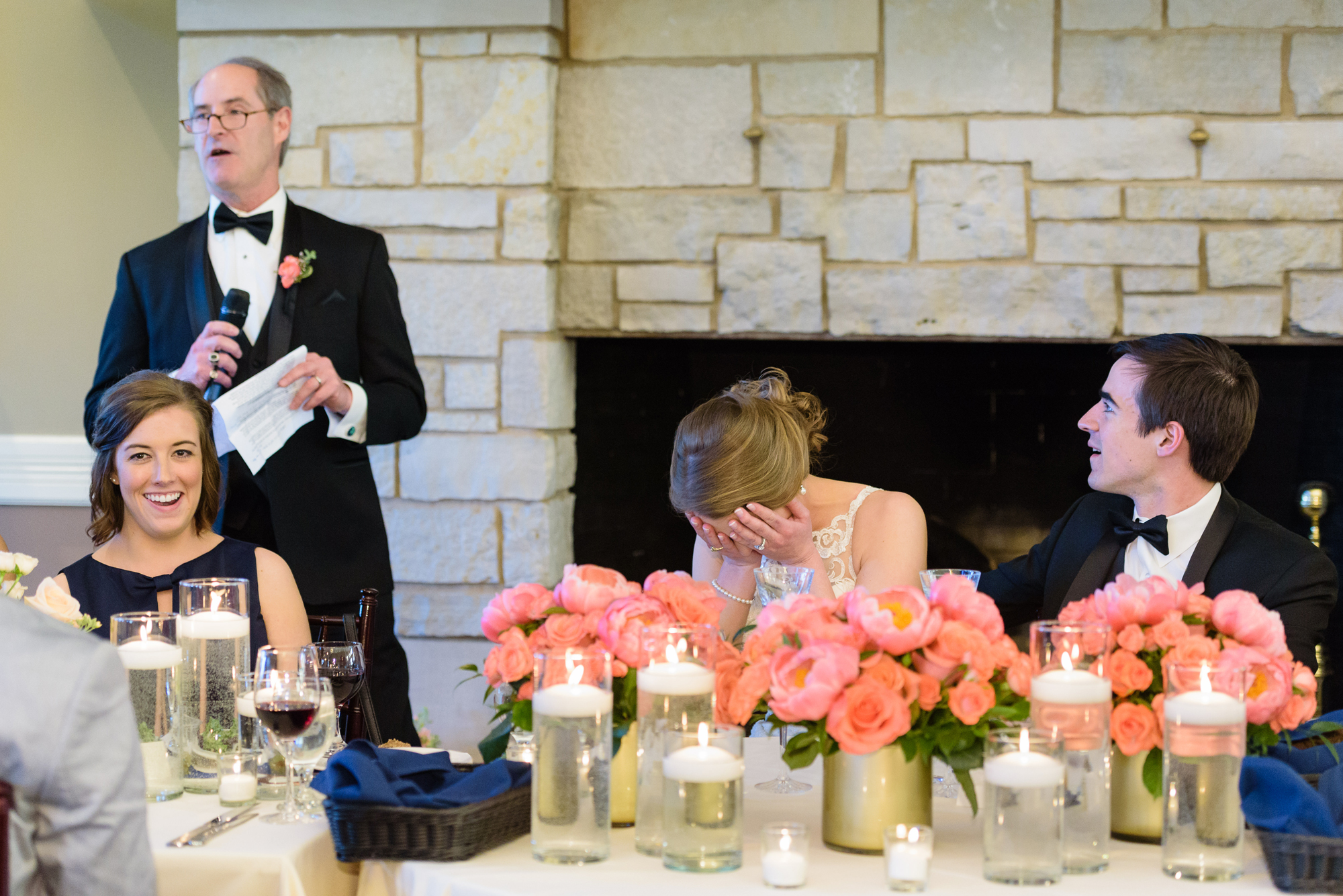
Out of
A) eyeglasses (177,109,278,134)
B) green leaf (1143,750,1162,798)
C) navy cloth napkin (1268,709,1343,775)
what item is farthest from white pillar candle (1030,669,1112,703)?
eyeglasses (177,109,278,134)

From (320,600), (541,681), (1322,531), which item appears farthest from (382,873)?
(1322,531)

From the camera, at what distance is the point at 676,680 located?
134 centimetres

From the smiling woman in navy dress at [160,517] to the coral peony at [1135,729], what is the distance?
142cm

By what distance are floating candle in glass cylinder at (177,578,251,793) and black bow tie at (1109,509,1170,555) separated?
1.42m

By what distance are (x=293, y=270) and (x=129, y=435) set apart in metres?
0.58

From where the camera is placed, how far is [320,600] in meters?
2.78

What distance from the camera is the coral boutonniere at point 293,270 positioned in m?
2.78

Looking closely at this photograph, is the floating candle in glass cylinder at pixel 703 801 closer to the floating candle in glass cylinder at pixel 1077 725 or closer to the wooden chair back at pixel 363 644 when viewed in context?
the floating candle in glass cylinder at pixel 1077 725

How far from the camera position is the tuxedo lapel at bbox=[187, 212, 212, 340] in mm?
2742

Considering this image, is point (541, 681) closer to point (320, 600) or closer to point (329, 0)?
point (320, 600)

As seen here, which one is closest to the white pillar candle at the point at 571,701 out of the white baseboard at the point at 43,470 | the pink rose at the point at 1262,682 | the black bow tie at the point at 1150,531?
the pink rose at the point at 1262,682

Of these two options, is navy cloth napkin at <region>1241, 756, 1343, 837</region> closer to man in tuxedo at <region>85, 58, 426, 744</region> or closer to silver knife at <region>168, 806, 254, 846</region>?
silver knife at <region>168, 806, 254, 846</region>

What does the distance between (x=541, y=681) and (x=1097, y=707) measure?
0.55 m

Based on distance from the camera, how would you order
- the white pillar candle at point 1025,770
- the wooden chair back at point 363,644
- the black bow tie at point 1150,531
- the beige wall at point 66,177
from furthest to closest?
the beige wall at point 66,177 < the black bow tie at point 1150,531 < the wooden chair back at point 363,644 < the white pillar candle at point 1025,770
